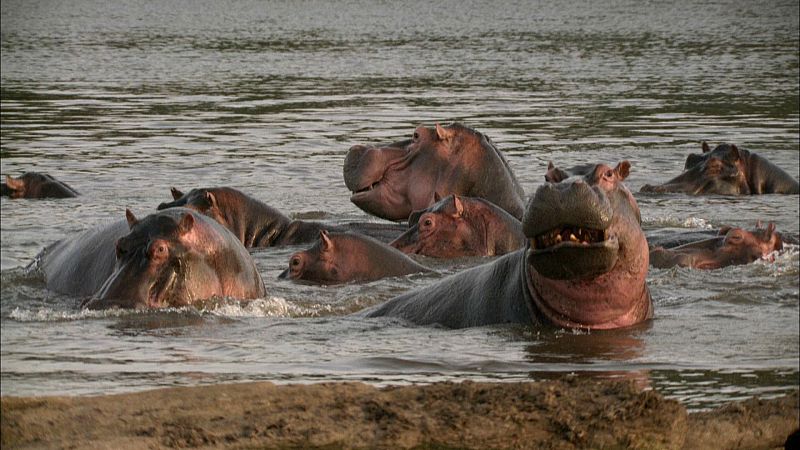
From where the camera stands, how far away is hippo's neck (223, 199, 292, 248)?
8.95m

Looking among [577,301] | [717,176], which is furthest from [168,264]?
[717,176]

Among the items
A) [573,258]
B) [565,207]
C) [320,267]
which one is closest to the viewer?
[565,207]

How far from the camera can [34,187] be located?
1162cm

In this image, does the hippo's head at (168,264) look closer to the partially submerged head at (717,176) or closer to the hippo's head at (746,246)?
the hippo's head at (746,246)

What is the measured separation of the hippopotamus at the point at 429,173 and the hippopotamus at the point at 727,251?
1.63 m

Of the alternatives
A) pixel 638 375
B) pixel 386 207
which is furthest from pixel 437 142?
pixel 638 375

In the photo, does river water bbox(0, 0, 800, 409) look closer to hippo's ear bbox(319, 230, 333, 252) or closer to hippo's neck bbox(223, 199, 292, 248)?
hippo's neck bbox(223, 199, 292, 248)

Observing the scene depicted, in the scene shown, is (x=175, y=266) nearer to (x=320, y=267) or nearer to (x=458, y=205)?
(x=320, y=267)

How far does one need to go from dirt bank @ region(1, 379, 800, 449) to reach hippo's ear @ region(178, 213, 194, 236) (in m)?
2.01

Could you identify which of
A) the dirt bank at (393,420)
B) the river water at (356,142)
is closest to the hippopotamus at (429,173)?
the river water at (356,142)

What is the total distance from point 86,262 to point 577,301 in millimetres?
2756

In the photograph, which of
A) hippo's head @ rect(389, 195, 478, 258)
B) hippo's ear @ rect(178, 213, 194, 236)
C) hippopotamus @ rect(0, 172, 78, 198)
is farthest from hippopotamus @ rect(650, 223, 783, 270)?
hippopotamus @ rect(0, 172, 78, 198)

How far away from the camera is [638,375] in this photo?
17.5 feet

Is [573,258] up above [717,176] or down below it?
above
